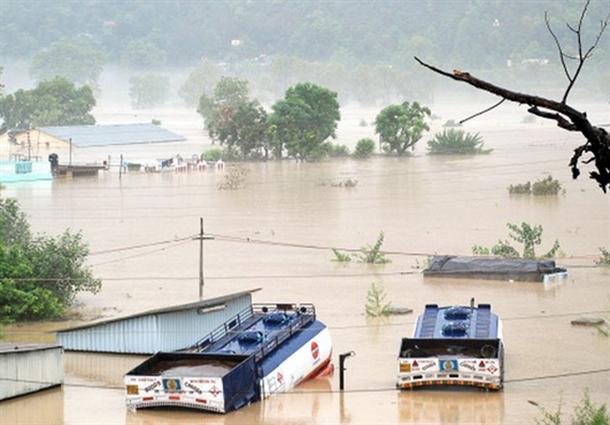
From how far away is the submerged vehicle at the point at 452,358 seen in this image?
15.2 metres

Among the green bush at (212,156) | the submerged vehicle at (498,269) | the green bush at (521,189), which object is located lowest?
the submerged vehicle at (498,269)

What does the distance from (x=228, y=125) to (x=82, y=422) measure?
3571 centimetres

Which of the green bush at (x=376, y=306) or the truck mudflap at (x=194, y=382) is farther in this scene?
the green bush at (x=376, y=306)

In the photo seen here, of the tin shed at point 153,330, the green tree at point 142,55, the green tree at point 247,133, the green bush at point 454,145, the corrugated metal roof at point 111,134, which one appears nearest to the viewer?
the tin shed at point 153,330

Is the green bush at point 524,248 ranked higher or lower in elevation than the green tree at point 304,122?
lower

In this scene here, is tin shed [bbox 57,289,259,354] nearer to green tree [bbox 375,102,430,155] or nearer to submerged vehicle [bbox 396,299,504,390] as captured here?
submerged vehicle [bbox 396,299,504,390]

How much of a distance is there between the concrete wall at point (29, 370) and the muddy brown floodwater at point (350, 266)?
178 mm

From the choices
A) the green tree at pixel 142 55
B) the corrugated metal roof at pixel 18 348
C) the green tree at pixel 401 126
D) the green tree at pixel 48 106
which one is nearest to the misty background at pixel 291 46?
the green tree at pixel 142 55

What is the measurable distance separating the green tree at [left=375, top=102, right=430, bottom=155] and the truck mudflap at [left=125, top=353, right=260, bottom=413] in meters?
35.7

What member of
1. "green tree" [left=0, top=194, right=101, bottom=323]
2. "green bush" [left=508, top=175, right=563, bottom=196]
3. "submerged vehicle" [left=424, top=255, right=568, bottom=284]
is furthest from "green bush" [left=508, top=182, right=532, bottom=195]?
"green tree" [left=0, top=194, right=101, bottom=323]

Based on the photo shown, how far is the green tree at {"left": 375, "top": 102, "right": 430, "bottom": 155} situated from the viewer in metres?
50.5

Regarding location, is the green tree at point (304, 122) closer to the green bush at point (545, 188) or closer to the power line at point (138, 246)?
the green bush at point (545, 188)

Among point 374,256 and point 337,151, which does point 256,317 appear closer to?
point 374,256

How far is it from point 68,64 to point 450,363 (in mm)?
87815
